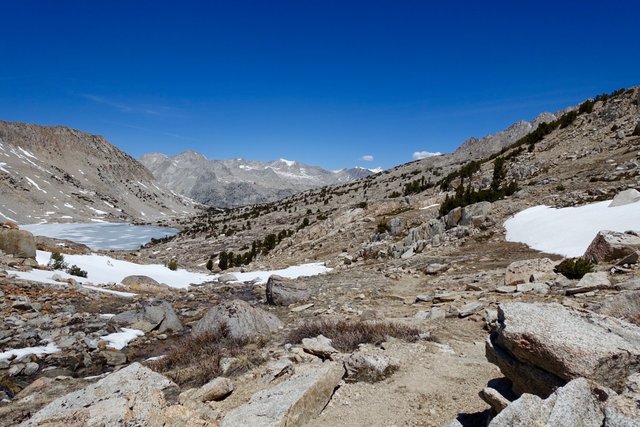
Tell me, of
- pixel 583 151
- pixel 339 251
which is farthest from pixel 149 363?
pixel 583 151

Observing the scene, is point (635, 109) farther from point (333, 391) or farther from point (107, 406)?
point (107, 406)

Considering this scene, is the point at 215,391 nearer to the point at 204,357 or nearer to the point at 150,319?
the point at 204,357

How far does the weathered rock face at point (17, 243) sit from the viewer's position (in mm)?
20500

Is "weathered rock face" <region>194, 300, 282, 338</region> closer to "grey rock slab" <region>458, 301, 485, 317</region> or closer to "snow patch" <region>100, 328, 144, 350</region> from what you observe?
"snow patch" <region>100, 328, 144, 350</region>

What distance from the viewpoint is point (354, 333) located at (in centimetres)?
869

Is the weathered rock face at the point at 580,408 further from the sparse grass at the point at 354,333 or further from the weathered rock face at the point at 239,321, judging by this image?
the weathered rock face at the point at 239,321

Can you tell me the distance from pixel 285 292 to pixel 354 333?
24.4ft

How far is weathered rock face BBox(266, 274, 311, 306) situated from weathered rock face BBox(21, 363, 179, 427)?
9.54 meters

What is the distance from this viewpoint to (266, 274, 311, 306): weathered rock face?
15.5 meters

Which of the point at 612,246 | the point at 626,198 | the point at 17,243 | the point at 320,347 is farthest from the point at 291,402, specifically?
the point at 17,243

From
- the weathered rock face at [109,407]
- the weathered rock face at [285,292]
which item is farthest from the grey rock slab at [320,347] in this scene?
the weathered rock face at [285,292]

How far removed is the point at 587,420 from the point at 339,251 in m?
28.0

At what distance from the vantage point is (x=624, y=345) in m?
4.06

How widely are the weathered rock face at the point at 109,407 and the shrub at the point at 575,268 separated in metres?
12.3
